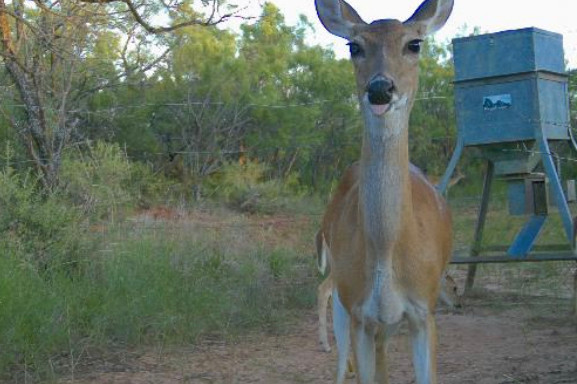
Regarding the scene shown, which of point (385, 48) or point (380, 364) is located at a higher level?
point (385, 48)

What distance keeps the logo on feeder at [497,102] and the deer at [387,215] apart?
5.12 meters

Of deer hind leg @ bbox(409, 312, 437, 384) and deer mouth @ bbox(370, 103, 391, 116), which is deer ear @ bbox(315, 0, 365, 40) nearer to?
deer mouth @ bbox(370, 103, 391, 116)

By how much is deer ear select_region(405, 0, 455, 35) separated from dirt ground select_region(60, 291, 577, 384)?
331 cm

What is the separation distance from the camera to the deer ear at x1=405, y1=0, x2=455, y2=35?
540 centimetres

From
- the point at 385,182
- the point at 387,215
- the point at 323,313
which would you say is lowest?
the point at 323,313

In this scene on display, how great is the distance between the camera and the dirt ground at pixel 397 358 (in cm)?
793

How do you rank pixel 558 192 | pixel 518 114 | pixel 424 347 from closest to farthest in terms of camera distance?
pixel 424 347, pixel 558 192, pixel 518 114

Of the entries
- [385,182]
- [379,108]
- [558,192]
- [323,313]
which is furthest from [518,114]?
[379,108]

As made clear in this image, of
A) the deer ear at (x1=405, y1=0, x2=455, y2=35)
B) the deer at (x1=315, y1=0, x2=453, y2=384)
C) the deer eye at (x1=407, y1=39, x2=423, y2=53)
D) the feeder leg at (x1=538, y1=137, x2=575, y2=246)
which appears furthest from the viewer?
the feeder leg at (x1=538, y1=137, x2=575, y2=246)

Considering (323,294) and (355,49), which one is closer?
(355,49)

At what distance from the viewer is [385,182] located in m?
5.13

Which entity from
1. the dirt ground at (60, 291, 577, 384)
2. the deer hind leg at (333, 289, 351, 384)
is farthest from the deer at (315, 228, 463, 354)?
the deer hind leg at (333, 289, 351, 384)

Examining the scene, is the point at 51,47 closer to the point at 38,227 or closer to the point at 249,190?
the point at 38,227

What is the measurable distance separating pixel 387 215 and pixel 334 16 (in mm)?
1237
